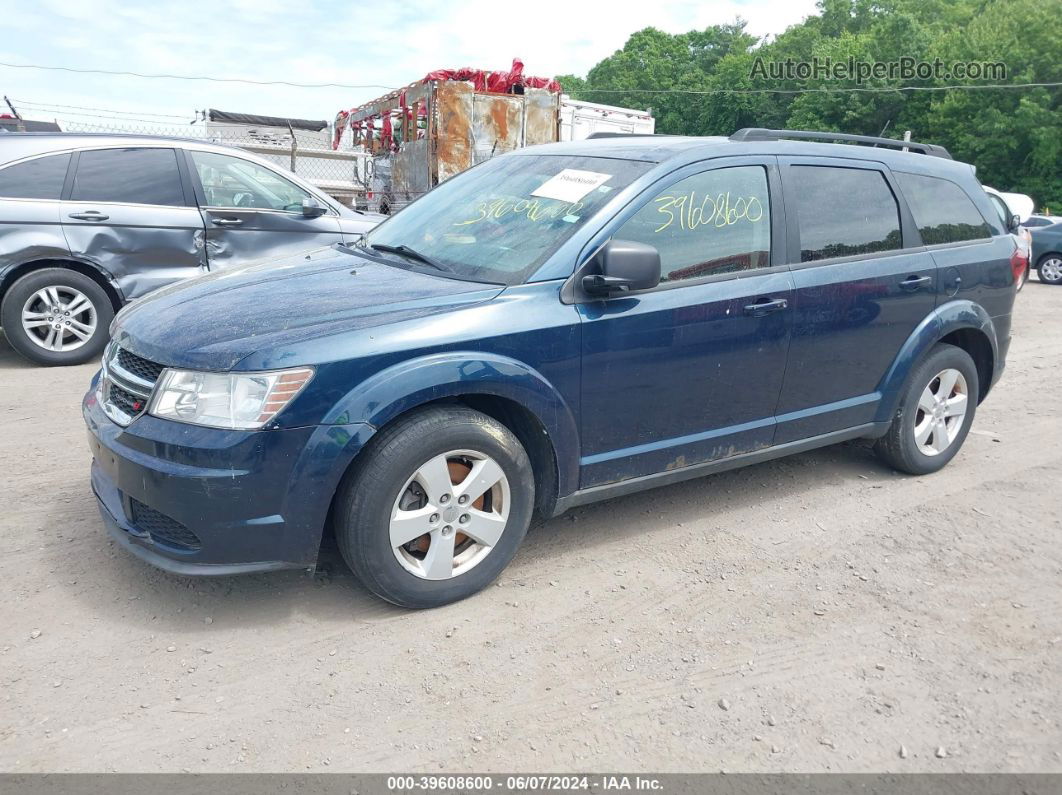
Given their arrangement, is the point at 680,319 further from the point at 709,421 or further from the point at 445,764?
the point at 445,764

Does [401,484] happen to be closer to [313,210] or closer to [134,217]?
[313,210]

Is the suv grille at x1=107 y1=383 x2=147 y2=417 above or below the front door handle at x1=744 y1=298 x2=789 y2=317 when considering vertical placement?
below

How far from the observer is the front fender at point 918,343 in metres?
4.47

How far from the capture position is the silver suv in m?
6.55

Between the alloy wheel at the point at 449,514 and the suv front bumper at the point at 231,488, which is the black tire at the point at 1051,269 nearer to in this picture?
the alloy wheel at the point at 449,514

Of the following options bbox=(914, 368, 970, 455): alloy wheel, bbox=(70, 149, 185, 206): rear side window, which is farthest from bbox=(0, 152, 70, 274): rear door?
bbox=(914, 368, 970, 455): alloy wheel

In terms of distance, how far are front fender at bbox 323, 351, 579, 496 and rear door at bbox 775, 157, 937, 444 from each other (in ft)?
4.15

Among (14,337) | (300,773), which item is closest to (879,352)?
(300,773)

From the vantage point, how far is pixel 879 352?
4.38 metres

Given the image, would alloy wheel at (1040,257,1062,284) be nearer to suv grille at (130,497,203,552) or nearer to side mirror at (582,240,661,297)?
side mirror at (582,240,661,297)

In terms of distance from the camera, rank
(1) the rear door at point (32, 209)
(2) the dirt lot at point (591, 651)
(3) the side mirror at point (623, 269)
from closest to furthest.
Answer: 1. (2) the dirt lot at point (591, 651)
2. (3) the side mirror at point (623, 269)
3. (1) the rear door at point (32, 209)

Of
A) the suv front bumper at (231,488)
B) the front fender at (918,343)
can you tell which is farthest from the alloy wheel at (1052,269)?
the suv front bumper at (231,488)

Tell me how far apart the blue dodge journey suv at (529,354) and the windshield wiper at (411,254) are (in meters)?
0.03

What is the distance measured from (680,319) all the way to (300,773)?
2235 millimetres
